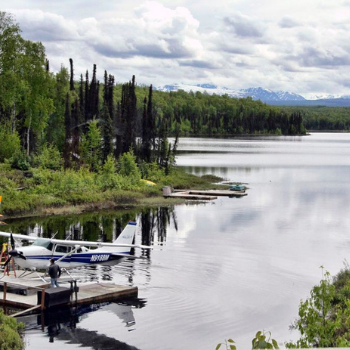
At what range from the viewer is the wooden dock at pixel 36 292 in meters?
22.2

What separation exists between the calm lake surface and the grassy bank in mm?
3724

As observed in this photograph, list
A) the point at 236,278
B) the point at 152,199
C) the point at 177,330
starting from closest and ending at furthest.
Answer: the point at 177,330
the point at 236,278
the point at 152,199

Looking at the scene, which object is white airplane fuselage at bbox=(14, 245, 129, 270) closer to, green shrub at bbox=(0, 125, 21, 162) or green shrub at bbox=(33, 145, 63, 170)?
green shrub at bbox=(33, 145, 63, 170)

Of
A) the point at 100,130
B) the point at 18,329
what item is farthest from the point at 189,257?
the point at 100,130

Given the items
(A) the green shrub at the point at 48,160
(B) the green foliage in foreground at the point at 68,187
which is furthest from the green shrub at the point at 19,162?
(A) the green shrub at the point at 48,160

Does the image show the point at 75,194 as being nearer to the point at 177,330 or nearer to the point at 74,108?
the point at 74,108

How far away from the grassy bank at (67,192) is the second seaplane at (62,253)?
1794 centimetres

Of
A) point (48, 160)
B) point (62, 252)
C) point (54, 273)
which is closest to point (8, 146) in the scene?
point (48, 160)

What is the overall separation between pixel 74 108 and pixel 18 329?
172 feet

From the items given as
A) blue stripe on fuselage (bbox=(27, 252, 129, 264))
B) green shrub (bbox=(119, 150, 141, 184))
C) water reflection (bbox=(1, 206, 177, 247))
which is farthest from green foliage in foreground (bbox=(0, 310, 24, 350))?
green shrub (bbox=(119, 150, 141, 184))

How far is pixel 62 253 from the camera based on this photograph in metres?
25.2

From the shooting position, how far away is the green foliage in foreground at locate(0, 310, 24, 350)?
57.9 feet

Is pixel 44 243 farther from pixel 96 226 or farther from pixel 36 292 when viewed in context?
pixel 96 226

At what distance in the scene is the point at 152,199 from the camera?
5281 centimetres
